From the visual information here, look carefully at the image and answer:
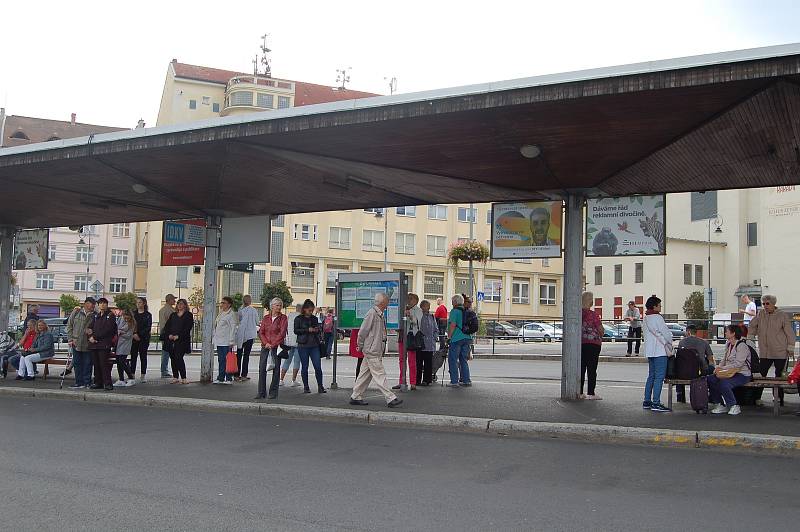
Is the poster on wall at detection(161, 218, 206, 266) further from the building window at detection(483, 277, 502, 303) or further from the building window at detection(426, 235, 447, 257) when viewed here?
the building window at detection(483, 277, 502, 303)

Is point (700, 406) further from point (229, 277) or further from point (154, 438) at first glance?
point (229, 277)

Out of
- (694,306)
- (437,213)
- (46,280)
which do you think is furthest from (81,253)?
(694,306)

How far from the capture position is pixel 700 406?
38.8 ft

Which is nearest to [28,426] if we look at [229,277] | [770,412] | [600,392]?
[600,392]

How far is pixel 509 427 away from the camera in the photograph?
1091cm

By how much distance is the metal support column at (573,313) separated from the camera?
537 inches

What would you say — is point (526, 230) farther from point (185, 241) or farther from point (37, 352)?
point (37, 352)

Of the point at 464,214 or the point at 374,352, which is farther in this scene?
the point at 464,214

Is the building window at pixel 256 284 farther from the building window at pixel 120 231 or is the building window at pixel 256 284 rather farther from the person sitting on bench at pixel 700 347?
the person sitting on bench at pixel 700 347

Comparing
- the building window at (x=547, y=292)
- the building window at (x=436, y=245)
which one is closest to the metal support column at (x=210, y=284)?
the building window at (x=436, y=245)

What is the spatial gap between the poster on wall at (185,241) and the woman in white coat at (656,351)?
9937 millimetres

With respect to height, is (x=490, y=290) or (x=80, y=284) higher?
(x=490, y=290)

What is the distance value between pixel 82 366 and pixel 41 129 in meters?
77.0

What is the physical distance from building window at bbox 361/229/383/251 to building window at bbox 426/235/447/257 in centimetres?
514
